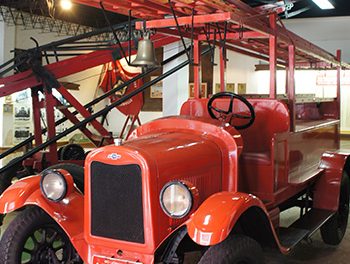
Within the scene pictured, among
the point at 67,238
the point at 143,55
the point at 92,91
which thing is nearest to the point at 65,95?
the point at 143,55

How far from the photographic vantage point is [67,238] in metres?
3.16

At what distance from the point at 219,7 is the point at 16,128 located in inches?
368

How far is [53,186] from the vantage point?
9.71 feet

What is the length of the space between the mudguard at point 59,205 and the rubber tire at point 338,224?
8.36 feet

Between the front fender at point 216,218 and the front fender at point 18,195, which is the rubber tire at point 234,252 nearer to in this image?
the front fender at point 216,218

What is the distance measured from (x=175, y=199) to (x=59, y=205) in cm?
92

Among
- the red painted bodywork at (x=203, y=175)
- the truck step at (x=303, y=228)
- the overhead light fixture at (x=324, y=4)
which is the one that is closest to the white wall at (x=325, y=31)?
the overhead light fixture at (x=324, y=4)

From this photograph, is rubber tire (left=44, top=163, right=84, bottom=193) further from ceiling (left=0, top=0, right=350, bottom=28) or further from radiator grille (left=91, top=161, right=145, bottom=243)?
ceiling (left=0, top=0, right=350, bottom=28)

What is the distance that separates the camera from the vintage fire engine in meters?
2.55

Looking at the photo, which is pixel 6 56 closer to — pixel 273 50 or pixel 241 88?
pixel 241 88

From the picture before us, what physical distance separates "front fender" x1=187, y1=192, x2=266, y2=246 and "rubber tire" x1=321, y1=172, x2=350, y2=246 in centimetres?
213

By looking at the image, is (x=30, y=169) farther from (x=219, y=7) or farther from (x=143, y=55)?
(x=219, y=7)

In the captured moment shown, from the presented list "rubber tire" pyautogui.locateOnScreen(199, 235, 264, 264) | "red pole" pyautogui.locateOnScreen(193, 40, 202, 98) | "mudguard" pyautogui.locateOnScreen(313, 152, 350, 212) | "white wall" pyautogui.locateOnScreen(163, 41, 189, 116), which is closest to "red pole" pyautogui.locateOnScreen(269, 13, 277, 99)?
"red pole" pyautogui.locateOnScreen(193, 40, 202, 98)

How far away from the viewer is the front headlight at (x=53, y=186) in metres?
2.95
